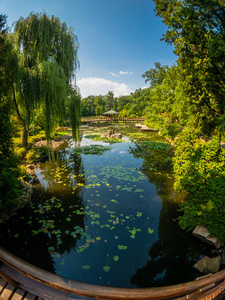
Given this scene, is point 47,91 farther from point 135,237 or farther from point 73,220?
point 135,237

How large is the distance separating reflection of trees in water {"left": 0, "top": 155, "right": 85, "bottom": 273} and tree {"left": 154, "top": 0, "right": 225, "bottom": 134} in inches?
251

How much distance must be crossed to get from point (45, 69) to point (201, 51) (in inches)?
258

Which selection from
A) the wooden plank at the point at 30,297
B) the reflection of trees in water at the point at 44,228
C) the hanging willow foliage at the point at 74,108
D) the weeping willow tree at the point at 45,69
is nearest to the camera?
the wooden plank at the point at 30,297

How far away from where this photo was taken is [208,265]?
3.13 m

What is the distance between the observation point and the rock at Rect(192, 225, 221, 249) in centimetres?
356

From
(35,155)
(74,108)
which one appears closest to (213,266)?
(74,108)

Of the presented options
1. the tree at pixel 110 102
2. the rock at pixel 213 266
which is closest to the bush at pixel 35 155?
the rock at pixel 213 266

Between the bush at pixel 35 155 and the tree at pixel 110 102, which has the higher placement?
the tree at pixel 110 102

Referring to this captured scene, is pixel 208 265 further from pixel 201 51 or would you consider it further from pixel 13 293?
pixel 201 51

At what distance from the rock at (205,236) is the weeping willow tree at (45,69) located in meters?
6.95

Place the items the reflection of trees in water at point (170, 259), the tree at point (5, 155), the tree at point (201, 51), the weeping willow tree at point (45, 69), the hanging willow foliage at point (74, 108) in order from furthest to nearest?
1. the hanging willow foliage at point (74, 108)
2. the weeping willow tree at point (45, 69)
3. the tree at point (201, 51)
4. the tree at point (5, 155)
5. the reflection of trees in water at point (170, 259)

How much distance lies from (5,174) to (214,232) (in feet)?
18.1

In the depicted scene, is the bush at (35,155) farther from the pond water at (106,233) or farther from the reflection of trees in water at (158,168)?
the reflection of trees in water at (158,168)

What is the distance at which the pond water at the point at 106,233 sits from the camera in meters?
3.12
